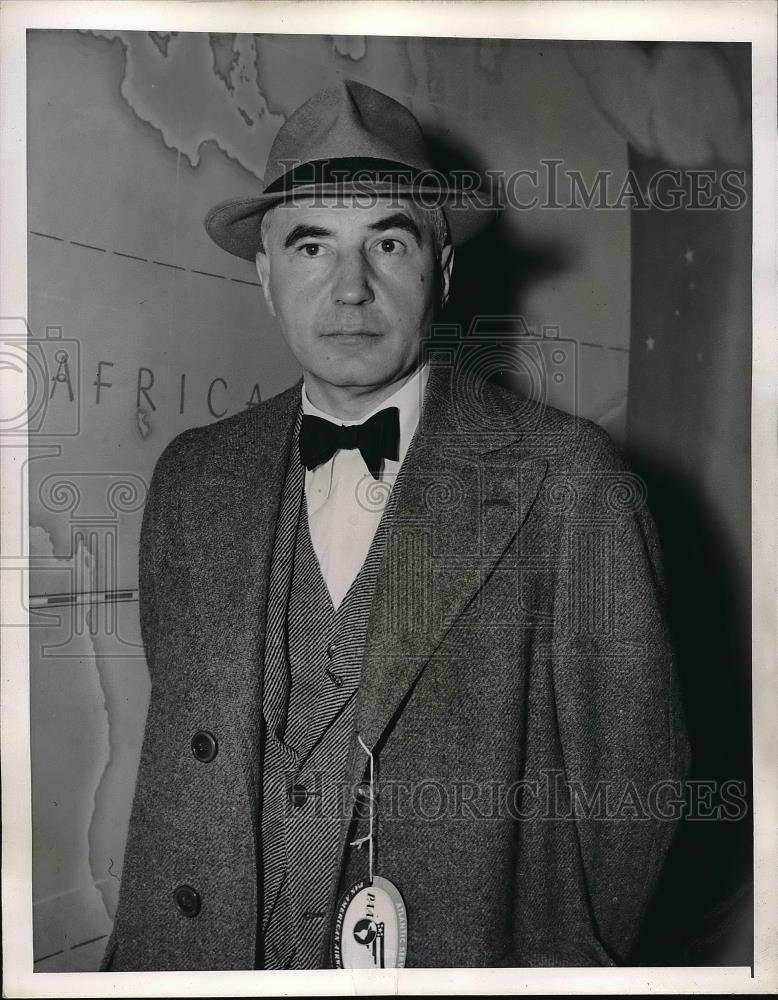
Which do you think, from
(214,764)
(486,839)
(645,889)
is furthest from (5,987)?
(645,889)

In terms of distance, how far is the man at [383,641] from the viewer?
5.08ft

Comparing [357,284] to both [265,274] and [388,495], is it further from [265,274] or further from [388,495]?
[388,495]

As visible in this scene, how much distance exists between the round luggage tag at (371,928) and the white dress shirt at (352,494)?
53 cm

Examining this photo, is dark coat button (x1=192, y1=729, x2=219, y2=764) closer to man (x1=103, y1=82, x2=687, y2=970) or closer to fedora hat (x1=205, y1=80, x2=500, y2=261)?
man (x1=103, y1=82, x2=687, y2=970)

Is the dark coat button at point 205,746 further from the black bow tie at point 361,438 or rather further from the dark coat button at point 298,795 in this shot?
the black bow tie at point 361,438

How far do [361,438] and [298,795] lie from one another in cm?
60

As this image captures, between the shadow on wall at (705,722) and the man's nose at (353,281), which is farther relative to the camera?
the shadow on wall at (705,722)

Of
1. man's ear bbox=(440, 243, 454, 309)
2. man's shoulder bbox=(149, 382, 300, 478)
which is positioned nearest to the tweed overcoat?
man's shoulder bbox=(149, 382, 300, 478)

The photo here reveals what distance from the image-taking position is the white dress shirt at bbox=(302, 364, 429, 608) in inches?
62.0

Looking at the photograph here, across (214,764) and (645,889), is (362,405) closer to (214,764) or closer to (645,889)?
(214,764)

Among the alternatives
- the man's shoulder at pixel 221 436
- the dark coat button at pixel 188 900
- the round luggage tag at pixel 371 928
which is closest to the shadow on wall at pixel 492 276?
the man's shoulder at pixel 221 436

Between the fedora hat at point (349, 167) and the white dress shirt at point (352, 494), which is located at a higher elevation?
the fedora hat at point (349, 167)

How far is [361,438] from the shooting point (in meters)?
1.57

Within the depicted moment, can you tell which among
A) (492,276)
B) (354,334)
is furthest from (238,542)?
(492,276)
